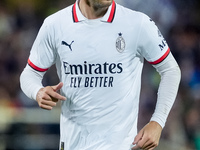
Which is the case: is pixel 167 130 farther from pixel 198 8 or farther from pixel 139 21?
pixel 139 21

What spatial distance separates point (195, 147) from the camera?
6.66m

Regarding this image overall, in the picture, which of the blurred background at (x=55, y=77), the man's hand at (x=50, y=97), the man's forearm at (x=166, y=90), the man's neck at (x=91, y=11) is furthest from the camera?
the blurred background at (x=55, y=77)

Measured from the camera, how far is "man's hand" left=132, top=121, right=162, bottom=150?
113 inches

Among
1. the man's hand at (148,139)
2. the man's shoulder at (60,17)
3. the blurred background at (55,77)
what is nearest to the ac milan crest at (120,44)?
the man's shoulder at (60,17)

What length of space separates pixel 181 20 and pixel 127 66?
6050 mm

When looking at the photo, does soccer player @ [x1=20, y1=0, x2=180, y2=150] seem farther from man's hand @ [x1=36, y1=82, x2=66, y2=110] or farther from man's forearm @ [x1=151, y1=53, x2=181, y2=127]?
man's hand @ [x1=36, y1=82, x2=66, y2=110]

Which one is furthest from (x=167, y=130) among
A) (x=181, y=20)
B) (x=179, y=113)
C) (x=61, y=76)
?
(x=61, y=76)

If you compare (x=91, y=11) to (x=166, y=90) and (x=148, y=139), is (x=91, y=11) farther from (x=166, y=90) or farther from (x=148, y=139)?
(x=148, y=139)

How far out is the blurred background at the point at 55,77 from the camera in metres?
6.07

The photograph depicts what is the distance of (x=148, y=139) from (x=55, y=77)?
4944 millimetres

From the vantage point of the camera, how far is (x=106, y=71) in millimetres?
3102

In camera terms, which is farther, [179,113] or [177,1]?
[177,1]

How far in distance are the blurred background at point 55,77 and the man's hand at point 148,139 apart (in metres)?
3.26

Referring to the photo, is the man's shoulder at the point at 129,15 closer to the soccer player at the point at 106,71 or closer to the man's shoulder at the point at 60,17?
the soccer player at the point at 106,71
